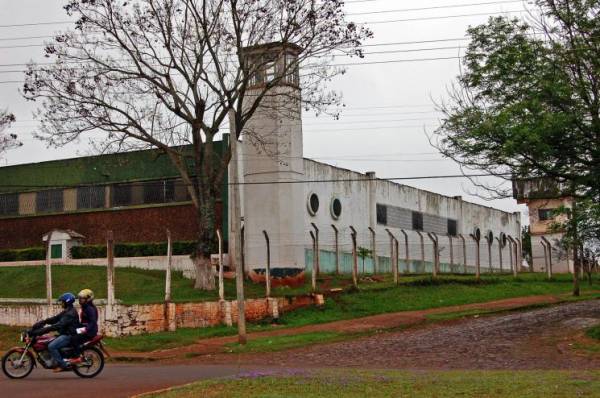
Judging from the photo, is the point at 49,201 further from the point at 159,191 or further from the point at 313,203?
the point at 313,203

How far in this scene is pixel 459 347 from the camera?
19734 mm

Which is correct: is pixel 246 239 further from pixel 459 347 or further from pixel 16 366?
pixel 16 366


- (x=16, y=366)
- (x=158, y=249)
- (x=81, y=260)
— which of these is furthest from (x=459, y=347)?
(x=81, y=260)

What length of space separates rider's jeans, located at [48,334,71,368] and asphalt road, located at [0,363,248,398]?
12.5 inches

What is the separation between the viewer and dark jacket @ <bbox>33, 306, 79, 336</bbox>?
14906 mm

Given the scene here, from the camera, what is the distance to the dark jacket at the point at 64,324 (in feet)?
48.9

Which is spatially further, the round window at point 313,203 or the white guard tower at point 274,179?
the round window at point 313,203

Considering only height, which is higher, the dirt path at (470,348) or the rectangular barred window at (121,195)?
the rectangular barred window at (121,195)

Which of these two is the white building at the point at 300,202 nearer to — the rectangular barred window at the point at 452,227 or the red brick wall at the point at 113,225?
the red brick wall at the point at 113,225

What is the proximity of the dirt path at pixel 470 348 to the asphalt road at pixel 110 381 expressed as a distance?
2.28 metres

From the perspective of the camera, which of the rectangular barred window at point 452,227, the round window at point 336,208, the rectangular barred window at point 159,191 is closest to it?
the rectangular barred window at point 159,191

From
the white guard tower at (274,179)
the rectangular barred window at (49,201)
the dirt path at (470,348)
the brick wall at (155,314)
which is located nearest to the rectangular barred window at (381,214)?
the white guard tower at (274,179)

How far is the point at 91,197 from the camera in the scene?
131ft

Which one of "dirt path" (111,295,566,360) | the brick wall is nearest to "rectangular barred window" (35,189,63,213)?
the brick wall
